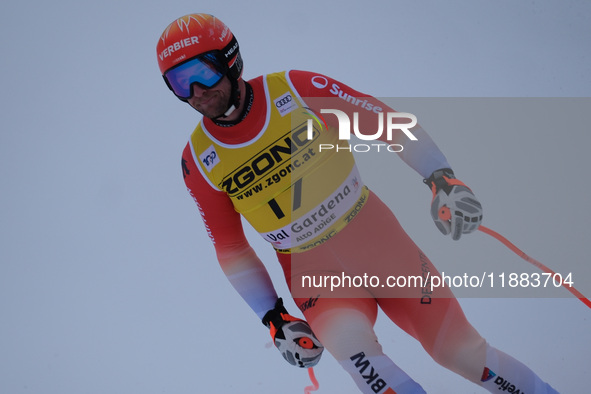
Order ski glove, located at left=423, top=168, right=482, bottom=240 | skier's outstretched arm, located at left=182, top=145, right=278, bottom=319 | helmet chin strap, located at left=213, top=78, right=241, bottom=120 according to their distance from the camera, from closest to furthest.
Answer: ski glove, located at left=423, top=168, right=482, bottom=240, helmet chin strap, located at left=213, top=78, right=241, bottom=120, skier's outstretched arm, located at left=182, top=145, right=278, bottom=319

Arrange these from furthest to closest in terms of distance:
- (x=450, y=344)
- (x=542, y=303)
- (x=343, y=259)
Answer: (x=542, y=303) < (x=343, y=259) < (x=450, y=344)

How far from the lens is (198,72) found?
216 centimetres

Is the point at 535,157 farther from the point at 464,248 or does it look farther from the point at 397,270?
the point at 397,270

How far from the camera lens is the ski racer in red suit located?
218 centimetres

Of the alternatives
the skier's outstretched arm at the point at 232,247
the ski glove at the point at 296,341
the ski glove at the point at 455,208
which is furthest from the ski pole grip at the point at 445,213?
the skier's outstretched arm at the point at 232,247

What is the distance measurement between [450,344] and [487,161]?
221 cm

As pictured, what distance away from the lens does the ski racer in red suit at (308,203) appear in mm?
2176

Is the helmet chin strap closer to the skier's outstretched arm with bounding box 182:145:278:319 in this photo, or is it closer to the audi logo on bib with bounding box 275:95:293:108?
the audi logo on bib with bounding box 275:95:293:108

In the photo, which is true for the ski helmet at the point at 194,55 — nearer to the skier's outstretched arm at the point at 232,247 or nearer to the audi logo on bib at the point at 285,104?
the audi logo on bib at the point at 285,104

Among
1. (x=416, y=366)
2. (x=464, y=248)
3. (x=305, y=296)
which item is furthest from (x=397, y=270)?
(x=464, y=248)

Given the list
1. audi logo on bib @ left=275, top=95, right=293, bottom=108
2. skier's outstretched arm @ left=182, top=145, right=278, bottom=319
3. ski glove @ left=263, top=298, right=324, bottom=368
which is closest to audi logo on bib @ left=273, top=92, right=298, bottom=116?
audi logo on bib @ left=275, top=95, right=293, bottom=108

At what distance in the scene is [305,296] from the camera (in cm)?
230

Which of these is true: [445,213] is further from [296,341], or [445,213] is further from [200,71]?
[200,71]

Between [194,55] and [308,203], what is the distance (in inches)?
26.8
